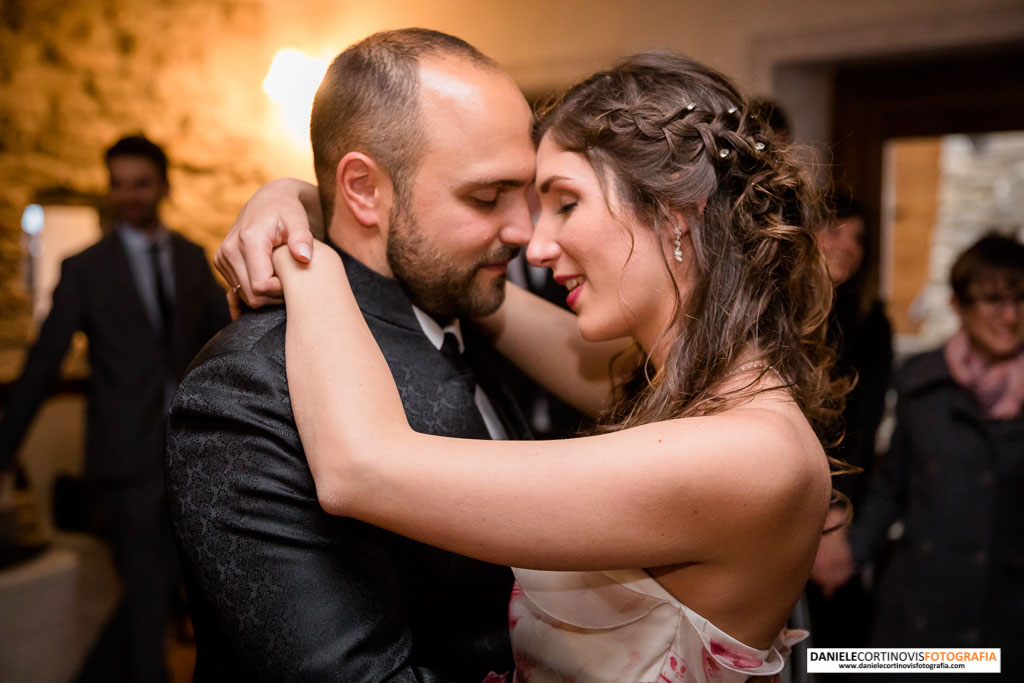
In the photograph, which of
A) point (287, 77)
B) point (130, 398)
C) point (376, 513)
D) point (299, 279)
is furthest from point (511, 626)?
point (287, 77)

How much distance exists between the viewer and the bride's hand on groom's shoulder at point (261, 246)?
1174 mm

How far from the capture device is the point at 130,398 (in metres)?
2.93

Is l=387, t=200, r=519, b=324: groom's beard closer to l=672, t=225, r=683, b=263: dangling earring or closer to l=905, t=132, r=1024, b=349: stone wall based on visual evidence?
l=672, t=225, r=683, b=263: dangling earring

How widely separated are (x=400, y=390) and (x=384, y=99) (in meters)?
0.48

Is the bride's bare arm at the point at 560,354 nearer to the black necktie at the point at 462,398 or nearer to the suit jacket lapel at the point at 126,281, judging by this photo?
the black necktie at the point at 462,398

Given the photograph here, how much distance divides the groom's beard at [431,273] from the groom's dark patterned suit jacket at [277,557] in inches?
7.2

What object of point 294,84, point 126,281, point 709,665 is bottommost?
point 709,665

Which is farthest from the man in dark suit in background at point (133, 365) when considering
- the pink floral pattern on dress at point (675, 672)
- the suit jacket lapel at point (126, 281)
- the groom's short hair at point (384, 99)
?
the pink floral pattern on dress at point (675, 672)

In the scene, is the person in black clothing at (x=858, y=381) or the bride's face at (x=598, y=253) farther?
the person in black clothing at (x=858, y=381)

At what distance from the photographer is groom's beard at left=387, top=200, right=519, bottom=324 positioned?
1328mm

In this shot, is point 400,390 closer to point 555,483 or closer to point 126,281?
point 555,483

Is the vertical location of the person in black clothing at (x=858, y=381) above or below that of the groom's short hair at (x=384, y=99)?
below

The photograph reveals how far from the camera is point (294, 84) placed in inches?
195

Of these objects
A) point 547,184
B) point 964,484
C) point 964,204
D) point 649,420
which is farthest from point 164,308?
point 964,204
